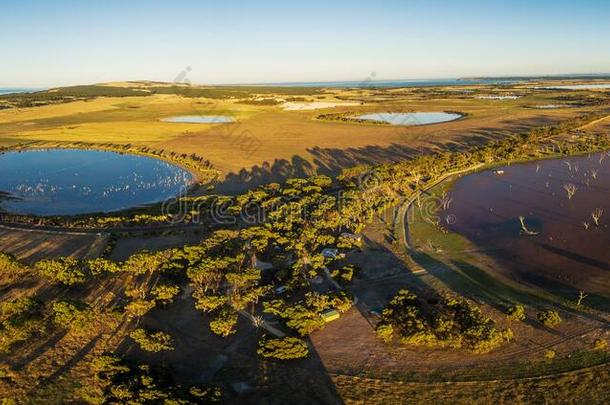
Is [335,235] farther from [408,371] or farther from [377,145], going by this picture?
[377,145]

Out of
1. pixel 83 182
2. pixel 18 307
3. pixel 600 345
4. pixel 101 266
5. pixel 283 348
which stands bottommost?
pixel 600 345

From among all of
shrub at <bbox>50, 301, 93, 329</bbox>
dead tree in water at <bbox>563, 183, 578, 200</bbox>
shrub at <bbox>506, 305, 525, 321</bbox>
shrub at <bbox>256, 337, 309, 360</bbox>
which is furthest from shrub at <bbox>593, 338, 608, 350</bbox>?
dead tree in water at <bbox>563, 183, 578, 200</bbox>

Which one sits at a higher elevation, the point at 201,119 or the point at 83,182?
the point at 201,119

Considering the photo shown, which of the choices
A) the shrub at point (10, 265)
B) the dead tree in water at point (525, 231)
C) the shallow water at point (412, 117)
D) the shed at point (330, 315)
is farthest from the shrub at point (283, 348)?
the shallow water at point (412, 117)

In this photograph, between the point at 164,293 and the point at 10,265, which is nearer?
the point at 164,293

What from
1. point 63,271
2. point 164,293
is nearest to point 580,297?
point 164,293

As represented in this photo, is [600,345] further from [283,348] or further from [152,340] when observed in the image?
[152,340]

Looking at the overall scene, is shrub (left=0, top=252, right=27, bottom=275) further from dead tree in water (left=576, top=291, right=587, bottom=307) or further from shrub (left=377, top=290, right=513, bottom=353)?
dead tree in water (left=576, top=291, right=587, bottom=307)

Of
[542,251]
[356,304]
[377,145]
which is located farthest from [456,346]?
[377,145]
